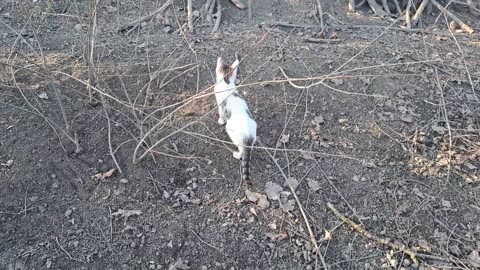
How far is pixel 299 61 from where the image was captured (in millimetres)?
5266

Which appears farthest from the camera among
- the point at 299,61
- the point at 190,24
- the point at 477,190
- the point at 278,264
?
the point at 190,24

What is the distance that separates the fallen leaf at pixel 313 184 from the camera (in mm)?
4055

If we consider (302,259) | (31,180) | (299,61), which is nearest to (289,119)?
(299,61)

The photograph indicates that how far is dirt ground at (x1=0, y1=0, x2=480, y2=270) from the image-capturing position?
3.62 m

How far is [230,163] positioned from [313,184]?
75cm

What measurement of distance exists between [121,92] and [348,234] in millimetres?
2565

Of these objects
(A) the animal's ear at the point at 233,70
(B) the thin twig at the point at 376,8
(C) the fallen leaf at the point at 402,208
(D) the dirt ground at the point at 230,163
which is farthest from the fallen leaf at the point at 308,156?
(B) the thin twig at the point at 376,8

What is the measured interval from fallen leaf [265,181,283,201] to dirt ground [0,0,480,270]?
0.01m

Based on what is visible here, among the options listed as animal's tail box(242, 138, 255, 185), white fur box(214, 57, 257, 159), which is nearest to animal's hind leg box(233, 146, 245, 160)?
white fur box(214, 57, 257, 159)

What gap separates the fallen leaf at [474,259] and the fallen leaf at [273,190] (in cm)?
157

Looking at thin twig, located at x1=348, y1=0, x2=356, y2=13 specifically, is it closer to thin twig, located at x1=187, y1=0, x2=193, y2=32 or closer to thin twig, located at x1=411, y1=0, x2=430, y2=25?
thin twig, located at x1=411, y1=0, x2=430, y2=25

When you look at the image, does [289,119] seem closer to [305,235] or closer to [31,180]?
[305,235]

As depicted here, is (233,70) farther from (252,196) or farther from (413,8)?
(413,8)

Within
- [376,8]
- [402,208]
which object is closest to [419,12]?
[376,8]
